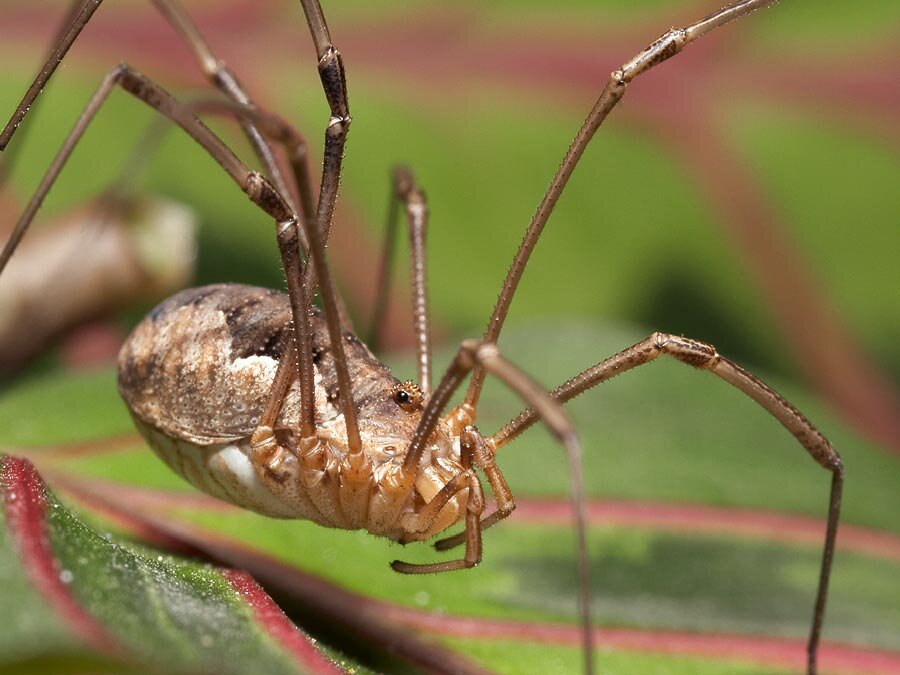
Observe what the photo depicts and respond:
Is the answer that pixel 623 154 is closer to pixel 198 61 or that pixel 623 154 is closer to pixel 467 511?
pixel 198 61

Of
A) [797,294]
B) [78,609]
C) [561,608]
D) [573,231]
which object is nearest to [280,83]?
[573,231]

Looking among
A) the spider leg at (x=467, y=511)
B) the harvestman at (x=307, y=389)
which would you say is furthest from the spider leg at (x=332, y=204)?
the spider leg at (x=467, y=511)

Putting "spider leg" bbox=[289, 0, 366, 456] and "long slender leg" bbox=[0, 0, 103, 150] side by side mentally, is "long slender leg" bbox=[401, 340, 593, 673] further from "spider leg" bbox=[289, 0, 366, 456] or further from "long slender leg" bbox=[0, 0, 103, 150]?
"long slender leg" bbox=[0, 0, 103, 150]

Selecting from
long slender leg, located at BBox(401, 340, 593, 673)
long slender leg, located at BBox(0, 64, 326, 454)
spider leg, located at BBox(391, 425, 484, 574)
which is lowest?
spider leg, located at BBox(391, 425, 484, 574)

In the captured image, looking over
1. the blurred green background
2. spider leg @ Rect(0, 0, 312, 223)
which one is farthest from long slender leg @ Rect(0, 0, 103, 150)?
the blurred green background

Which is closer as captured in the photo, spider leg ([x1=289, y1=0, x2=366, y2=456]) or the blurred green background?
spider leg ([x1=289, y1=0, x2=366, y2=456])

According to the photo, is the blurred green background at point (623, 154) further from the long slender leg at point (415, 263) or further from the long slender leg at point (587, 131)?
the long slender leg at point (587, 131)
